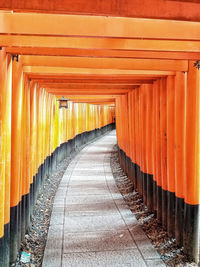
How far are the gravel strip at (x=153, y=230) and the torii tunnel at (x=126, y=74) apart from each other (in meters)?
0.15

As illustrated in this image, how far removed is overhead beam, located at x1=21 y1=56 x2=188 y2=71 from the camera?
4.49m

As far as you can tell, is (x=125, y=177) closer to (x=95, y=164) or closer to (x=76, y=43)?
(x=95, y=164)

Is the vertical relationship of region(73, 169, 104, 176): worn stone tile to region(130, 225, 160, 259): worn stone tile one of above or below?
below

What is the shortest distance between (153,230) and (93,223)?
1.33 metres

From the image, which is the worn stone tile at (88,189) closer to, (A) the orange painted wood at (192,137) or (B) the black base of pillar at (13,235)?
(B) the black base of pillar at (13,235)

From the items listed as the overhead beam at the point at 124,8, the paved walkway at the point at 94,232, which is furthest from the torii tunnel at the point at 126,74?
the paved walkway at the point at 94,232

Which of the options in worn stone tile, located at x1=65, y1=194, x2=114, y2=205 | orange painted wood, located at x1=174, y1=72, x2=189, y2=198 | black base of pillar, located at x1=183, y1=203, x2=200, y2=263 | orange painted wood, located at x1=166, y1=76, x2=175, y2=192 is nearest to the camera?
black base of pillar, located at x1=183, y1=203, x2=200, y2=263

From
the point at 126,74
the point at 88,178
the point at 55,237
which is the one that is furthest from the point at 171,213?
the point at 88,178

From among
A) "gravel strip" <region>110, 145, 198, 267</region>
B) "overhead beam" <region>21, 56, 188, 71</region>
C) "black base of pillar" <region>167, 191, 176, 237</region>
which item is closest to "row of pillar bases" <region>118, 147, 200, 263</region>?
"black base of pillar" <region>167, 191, 176, 237</region>

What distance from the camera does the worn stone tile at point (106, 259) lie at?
14.8ft

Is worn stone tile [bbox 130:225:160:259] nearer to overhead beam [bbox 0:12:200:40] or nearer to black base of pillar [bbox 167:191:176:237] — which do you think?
black base of pillar [bbox 167:191:176:237]

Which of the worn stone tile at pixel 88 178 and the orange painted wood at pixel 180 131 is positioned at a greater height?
the orange painted wood at pixel 180 131

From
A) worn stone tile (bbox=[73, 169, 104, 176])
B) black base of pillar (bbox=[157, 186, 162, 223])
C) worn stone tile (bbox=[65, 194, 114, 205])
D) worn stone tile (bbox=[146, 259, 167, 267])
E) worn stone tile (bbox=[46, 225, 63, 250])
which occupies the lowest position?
worn stone tile (bbox=[73, 169, 104, 176])

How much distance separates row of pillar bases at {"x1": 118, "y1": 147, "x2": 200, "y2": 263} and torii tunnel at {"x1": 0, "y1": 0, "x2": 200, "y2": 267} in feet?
0.06
